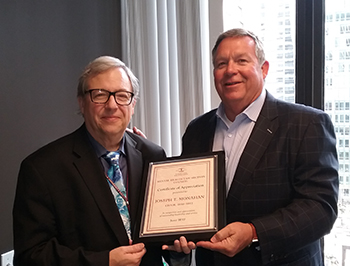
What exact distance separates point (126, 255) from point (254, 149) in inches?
25.1

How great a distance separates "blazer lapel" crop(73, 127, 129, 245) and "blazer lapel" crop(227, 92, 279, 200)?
46 centimetres

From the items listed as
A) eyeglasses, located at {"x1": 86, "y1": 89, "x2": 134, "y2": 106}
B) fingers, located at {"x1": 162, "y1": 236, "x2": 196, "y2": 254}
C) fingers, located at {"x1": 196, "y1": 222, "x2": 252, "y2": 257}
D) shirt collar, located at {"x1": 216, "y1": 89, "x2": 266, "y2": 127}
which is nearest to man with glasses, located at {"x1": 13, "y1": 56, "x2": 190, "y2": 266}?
eyeglasses, located at {"x1": 86, "y1": 89, "x2": 134, "y2": 106}

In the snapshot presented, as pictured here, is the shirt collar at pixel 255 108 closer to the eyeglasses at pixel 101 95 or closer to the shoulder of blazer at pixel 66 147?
the eyeglasses at pixel 101 95

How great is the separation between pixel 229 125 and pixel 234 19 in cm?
100

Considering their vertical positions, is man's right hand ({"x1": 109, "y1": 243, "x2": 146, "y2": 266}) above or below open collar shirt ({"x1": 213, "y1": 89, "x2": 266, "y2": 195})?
below

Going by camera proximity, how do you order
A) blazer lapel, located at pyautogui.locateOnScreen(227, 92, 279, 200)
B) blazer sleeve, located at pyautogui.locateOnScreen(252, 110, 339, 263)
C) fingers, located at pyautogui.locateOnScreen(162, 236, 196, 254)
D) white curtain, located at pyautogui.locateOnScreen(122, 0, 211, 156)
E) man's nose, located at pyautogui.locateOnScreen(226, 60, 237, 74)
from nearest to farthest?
fingers, located at pyautogui.locateOnScreen(162, 236, 196, 254)
blazer sleeve, located at pyautogui.locateOnScreen(252, 110, 339, 263)
blazer lapel, located at pyautogui.locateOnScreen(227, 92, 279, 200)
man's nose, located at pyautogui.locateOnScreen(226, 60, 237, 74)
white curtain, located at pyautogui.locateOnScreen(122, 0, 211, 156)

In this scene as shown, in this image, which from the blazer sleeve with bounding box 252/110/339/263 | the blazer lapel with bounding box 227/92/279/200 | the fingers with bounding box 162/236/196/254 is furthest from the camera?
the blazer lapel with bounding box 227/92/279/200

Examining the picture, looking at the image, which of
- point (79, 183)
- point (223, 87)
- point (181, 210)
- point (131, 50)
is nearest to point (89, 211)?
point (79, 183)

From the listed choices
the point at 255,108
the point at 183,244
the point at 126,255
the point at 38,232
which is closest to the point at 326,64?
the point at 255,108

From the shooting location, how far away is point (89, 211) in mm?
1290

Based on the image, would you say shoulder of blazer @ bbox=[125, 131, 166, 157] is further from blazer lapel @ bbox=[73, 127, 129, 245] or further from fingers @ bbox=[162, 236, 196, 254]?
fingers @ bbox=[162, 236, 196, 254]

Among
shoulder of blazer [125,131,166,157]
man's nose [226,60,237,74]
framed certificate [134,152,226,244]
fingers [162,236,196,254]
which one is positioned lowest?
fingers [162,236,196,254]

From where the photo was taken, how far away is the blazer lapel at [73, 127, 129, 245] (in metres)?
1.29

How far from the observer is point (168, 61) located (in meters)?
2.39
